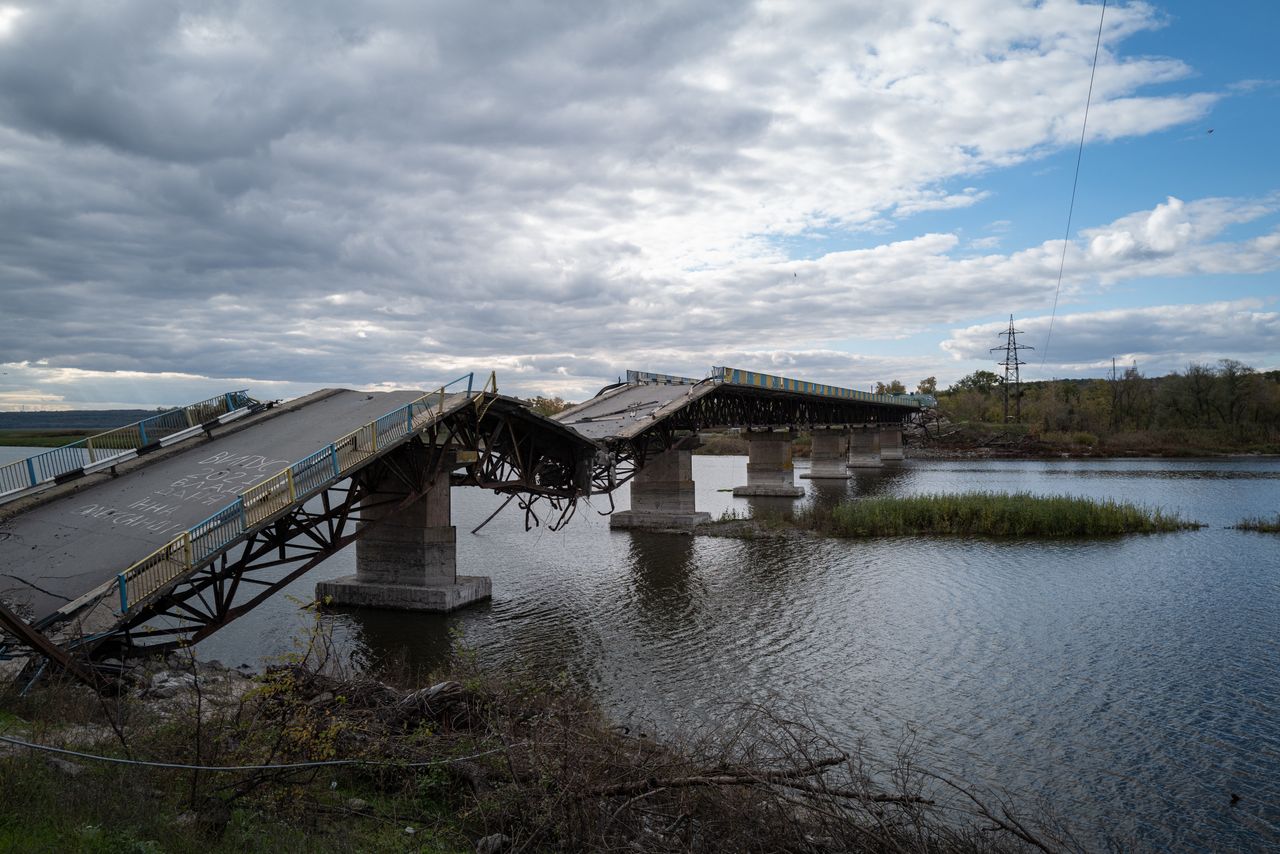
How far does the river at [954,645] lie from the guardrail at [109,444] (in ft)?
20.4

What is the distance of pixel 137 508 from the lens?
57.8ft

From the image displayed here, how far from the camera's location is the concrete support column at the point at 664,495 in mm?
46650

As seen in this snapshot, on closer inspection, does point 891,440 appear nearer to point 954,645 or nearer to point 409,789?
point 954,645

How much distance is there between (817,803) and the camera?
28.7 ft

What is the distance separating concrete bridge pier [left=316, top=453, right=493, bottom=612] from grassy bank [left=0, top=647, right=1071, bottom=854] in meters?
13.8

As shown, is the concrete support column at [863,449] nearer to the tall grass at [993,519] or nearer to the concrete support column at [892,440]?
the concrete support column at [892,440]

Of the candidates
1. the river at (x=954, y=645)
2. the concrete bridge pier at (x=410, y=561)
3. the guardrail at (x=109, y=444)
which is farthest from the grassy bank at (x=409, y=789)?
the concrete bridge pier at (x=410, y=561)

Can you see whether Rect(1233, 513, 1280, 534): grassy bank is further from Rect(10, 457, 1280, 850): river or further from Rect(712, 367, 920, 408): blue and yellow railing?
Rect(712, 367, 920, 408): blue and yellow railing

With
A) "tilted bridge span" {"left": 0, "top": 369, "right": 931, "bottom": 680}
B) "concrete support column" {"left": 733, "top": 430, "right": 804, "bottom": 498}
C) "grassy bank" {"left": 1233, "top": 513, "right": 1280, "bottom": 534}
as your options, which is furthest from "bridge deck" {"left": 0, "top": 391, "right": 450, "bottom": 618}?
"concrete support column" {"left": 733, "top": 430, "right": 804, "bottom": 498}

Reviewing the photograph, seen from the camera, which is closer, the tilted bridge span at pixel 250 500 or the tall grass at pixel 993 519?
the tilted bridge span at pixel 250 500

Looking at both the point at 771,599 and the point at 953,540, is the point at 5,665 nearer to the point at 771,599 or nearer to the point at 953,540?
the point at 771,599

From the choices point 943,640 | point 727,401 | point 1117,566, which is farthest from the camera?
point 727,401

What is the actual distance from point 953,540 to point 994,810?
29.9 meters

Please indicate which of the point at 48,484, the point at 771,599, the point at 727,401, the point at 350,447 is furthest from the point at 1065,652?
the point at 727,401
